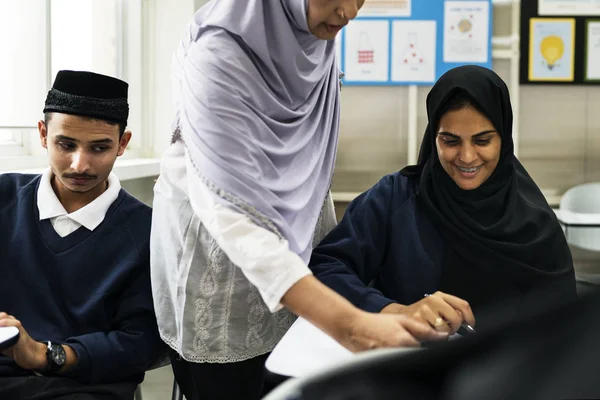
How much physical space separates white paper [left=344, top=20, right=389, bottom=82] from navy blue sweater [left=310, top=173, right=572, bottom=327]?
89.8 inches

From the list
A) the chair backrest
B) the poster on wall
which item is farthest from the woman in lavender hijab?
the poster on wall

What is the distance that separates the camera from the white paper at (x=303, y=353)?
1.05m

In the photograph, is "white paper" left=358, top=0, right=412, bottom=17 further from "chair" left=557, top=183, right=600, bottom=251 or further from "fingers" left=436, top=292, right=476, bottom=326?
"fingers" left=436, top=292, right=476, bottom=326

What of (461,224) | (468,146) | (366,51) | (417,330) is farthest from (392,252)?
(366,51)

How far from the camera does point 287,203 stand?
1.33 m

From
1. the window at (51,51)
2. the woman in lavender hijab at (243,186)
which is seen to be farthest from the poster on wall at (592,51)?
the woman in lavender hijab at (243,186)

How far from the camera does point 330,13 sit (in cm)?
130

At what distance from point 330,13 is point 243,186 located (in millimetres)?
365

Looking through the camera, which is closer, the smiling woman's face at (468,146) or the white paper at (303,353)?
the white paper at (303,353)

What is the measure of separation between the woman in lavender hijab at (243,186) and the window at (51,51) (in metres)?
1.00

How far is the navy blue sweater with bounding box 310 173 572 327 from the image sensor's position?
5.19 feet

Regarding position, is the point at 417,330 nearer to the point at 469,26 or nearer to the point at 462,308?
the point at 462,308

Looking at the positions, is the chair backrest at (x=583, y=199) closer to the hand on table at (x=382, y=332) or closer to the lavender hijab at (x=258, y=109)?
the lavender hijab at (x=258, y=109)

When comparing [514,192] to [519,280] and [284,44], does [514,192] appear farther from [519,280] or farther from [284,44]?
[284,44]
